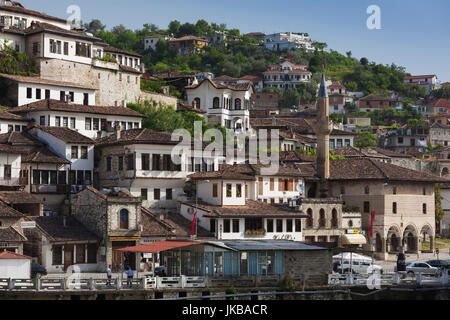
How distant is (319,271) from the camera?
4912cm

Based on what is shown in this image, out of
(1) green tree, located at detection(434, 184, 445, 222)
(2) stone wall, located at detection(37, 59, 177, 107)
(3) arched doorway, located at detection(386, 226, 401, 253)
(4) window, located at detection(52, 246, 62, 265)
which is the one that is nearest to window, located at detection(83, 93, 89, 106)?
(2) stone wall, located at detection(37, 59, 177, 107)

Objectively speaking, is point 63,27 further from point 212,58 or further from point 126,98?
point 212,58

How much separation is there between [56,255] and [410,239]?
32.8 meters

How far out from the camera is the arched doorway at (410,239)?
236ft

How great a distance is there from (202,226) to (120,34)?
140 m

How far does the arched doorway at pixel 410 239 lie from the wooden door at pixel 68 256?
3058cm

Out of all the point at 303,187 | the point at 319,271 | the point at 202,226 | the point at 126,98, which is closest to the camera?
the point at 319,271

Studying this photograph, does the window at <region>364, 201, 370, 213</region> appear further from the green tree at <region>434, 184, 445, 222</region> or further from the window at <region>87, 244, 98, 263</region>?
the window at <region>87, 244, 98, 263</region>

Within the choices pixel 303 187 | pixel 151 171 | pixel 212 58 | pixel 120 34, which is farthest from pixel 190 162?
pixel 120 34

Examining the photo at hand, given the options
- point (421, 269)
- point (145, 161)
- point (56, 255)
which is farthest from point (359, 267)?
point (56, 255)

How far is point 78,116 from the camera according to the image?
67.9 metres

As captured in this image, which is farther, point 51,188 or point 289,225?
point 289,225

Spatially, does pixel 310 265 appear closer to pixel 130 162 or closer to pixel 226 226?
pixel 226 226

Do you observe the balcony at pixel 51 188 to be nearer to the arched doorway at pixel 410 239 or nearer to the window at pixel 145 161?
Answer: the window at pixel 145 161
